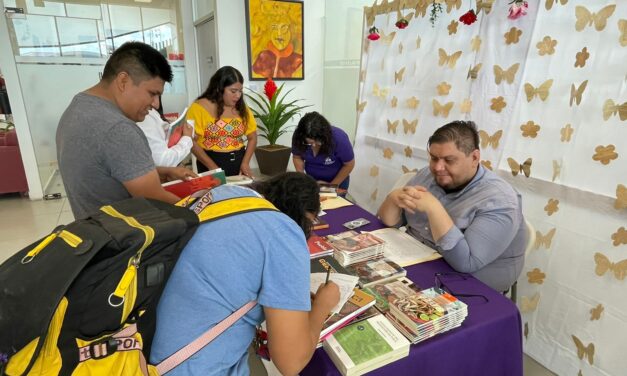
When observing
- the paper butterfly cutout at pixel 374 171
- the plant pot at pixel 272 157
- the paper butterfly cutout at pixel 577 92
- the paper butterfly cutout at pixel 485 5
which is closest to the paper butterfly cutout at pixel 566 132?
the paper butterfly cutout at pixel 577 92

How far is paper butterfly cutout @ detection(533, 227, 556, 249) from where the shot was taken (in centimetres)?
178

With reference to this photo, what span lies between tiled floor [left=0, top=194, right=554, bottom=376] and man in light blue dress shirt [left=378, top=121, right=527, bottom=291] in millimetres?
3242

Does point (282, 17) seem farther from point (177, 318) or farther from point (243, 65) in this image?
point (177, 318)

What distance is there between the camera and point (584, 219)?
1.64 m

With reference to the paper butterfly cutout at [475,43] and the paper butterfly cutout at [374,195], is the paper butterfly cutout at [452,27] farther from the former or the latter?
the paper butterfly cutout at [374,195]

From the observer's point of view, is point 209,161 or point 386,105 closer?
point 209,161

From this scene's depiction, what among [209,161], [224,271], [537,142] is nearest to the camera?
[224,271]

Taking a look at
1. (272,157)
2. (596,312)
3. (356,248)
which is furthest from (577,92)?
(272,157)

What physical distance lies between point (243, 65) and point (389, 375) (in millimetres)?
3992

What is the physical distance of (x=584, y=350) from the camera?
66.4 inches

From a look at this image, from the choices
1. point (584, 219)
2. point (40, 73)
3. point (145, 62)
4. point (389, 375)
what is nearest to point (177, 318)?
point (389, 375)

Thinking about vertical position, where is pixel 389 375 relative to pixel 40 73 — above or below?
below

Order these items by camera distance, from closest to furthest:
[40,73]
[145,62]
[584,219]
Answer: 1. [145,62]
2. [584,219]
3. [40,73]

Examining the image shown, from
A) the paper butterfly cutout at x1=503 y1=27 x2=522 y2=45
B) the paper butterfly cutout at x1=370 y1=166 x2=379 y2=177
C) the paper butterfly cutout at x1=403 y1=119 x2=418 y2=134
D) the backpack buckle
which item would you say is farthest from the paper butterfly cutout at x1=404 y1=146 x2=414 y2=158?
the backpack buckle
